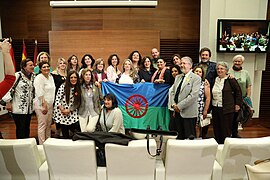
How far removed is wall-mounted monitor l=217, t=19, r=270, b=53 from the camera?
552 centimetres

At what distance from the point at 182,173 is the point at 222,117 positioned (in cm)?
189

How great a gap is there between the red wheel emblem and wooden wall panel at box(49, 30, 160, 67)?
2.46 meters

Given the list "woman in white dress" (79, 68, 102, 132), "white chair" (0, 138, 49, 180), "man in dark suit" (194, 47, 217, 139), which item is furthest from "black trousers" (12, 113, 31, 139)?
"man in dark suit" (194, 47, 217, 139)

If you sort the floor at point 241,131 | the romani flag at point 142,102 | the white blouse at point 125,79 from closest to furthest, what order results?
the romani flag at point 142,102, the white blouse at point 125,79, the floor at point 241,131

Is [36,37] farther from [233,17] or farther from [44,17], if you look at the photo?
[233,17]

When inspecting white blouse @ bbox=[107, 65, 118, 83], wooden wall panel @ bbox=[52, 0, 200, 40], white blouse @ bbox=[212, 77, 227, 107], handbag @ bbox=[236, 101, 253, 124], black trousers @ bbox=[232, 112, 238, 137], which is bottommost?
black trousers @ bbox=[232, 112, 238, 137]

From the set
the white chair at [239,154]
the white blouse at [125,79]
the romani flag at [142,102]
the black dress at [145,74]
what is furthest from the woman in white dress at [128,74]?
the white chair at [239,154]

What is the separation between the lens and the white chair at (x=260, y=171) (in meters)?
1.68

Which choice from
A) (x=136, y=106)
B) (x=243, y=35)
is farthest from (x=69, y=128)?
(x=243, y=35)

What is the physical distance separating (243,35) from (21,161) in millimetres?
4724

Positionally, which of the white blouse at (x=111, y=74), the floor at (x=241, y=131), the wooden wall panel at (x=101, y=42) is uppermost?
the wooden wall panel at (x=101, y=42)

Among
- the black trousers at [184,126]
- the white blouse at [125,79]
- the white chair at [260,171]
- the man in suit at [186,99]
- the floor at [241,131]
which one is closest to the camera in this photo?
the white chair at [260,171]

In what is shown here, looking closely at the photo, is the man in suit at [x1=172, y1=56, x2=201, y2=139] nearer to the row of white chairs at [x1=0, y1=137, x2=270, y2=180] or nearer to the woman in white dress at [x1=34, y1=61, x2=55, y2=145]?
the row of white chairs at [x1=0, y1=137, x2=270, y2=180]

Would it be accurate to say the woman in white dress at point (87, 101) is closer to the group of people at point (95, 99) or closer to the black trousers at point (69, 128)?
the group of people at point (95, 99)
